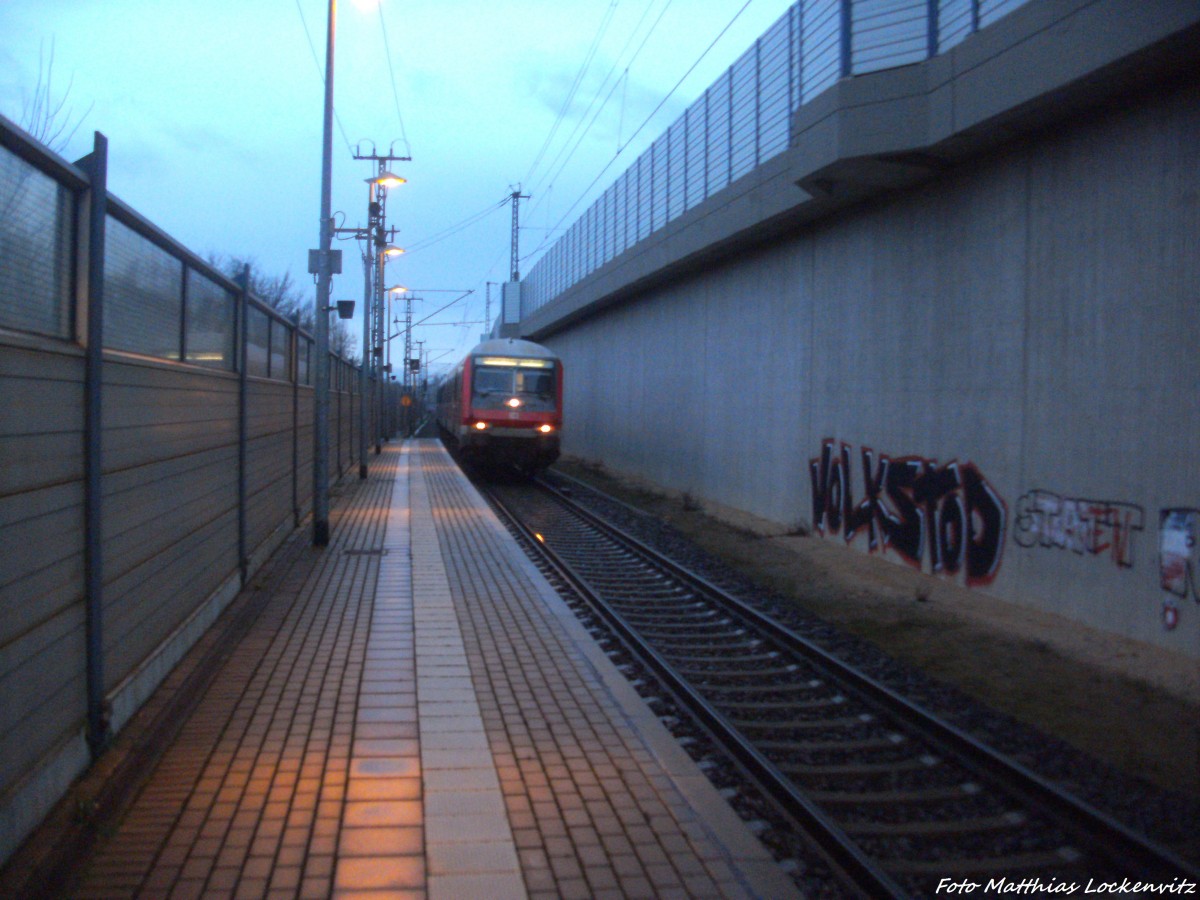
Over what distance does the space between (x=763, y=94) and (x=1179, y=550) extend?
11454 millimetres

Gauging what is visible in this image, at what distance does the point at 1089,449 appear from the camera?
924 cm

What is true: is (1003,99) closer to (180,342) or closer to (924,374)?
(924,374)

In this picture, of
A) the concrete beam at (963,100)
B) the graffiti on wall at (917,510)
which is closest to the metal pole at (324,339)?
the concrete beam at (963,100)

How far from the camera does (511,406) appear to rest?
79.9 feet

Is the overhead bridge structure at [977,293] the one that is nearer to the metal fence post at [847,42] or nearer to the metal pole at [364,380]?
the metal fence post at [847,42]

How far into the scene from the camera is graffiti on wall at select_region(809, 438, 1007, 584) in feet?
35.9

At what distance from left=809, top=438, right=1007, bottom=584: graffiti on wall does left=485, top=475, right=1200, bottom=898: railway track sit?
109 inches

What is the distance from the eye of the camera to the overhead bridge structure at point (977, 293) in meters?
8.35

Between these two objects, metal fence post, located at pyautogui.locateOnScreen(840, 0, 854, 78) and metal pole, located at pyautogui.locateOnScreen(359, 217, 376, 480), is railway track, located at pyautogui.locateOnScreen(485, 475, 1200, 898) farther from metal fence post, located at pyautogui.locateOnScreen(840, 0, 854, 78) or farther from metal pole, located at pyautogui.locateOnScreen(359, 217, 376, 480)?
metal pole, located at pyautogui.locateOnScreen(359, 217, 376, 480)

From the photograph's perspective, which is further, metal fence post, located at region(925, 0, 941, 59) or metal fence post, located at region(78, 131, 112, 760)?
metal fence post, located at region(925, 0, 941, 59)

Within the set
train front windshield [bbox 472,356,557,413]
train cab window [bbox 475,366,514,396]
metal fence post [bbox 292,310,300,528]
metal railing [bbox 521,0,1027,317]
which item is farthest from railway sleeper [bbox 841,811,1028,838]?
train cab window [bbox 475,366,514,396]

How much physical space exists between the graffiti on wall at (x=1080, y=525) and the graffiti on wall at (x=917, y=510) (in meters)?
0.45

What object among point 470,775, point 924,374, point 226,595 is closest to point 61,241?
point 470,775

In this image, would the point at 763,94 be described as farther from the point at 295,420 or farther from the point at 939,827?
the point at 939,827
